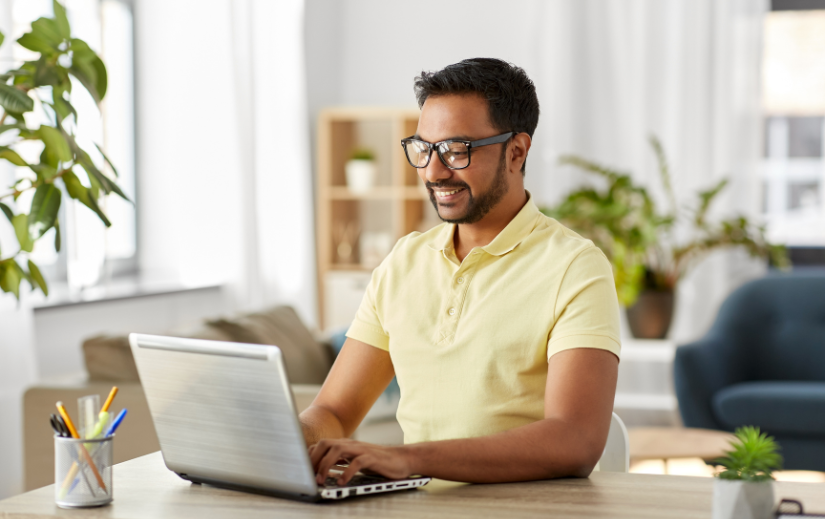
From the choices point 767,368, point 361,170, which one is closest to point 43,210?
point 767,368

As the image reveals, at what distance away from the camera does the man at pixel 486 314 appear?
1.35 metres

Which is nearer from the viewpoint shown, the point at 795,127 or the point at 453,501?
the point at 453,501

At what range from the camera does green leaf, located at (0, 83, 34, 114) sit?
1891 mm

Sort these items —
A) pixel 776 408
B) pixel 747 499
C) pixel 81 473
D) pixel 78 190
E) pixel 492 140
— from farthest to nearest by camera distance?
1. pixel 776 408
2. pixel 78 190
3. pixel 492 140
4. pixel 81 473
5. pixel 747 499

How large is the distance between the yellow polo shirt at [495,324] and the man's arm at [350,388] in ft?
0.19

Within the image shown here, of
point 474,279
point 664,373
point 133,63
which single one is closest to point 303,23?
point 133,63

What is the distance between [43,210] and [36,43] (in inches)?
13.2

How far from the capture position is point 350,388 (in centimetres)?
159

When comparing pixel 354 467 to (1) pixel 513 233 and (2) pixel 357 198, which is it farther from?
(2) pixel 357 198

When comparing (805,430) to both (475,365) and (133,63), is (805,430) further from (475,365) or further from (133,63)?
(133,63)

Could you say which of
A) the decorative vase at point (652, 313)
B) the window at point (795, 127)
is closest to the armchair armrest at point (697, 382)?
the decorative vase at point (652, 313)

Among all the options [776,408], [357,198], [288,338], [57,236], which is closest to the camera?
[57,236]

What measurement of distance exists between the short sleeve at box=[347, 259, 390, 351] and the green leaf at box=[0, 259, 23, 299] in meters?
0.87

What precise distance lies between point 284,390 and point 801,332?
343 centimetres
